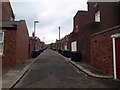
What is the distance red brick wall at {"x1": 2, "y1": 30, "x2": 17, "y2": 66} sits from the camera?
17.4 metres

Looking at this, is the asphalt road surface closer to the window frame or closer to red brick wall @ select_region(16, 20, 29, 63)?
red brick wall @ select_region(16, 20, 29, 63)

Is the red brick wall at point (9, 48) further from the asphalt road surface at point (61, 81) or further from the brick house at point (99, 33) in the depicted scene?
the brick house at point (99, 33)

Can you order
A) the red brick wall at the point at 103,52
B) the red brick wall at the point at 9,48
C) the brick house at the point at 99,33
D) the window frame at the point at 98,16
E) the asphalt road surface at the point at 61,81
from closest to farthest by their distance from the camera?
the asphalt road surface at the point at 61,81
the red brick wall at the point at 103,52
the brick house at the point at 99,33
the red brick wall at the point at 9,48
the window frame at the point at 98,16

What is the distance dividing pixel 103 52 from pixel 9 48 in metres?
8.34

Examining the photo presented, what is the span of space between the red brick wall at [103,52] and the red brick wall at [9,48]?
274 inches

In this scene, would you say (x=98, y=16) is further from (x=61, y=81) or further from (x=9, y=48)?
(x=61, y=81)

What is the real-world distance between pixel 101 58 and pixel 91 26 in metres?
7.11

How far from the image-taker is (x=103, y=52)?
1410 cm

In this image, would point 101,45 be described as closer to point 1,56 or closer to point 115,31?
point 115,31

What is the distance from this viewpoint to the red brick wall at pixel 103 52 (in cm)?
1275

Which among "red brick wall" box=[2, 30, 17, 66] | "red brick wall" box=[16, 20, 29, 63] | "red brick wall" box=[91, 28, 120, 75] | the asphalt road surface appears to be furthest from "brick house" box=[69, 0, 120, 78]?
"red brick wall" box=[2, 30, 17, 66]

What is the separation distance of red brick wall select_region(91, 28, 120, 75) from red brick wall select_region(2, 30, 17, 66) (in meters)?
6.96

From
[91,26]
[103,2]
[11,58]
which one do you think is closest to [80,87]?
[11,58]

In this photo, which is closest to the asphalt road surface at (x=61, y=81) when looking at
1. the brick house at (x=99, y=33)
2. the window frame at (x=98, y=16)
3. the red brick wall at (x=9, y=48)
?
the brick house at (x=99, y=33)
